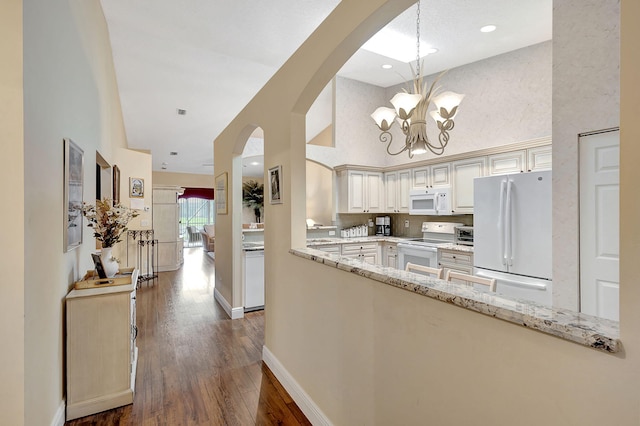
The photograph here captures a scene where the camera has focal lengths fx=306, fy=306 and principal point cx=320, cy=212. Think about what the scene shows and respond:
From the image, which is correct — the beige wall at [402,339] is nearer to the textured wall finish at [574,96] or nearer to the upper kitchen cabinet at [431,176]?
the textured wall finish at [574,96]

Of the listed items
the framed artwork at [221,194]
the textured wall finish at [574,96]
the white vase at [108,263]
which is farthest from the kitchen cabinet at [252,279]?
the textured wall finish at [574,96]

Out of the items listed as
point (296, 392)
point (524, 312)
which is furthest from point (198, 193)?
point (524, 312)

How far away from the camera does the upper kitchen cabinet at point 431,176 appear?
4723 mm

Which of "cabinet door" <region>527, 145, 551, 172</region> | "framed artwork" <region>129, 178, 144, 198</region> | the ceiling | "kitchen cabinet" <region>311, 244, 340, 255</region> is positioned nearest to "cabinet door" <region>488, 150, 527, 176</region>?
"cabinet door" <region>527, 145, 551, 172</region>

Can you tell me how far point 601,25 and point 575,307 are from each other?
2116 mm

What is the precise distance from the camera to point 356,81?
226 inches

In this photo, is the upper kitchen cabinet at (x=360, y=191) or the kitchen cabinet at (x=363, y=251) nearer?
the kitchen cabinet at (x=363, y=251)

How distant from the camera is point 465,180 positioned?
4.45 m

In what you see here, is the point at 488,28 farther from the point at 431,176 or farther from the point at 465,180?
the point at 431,176

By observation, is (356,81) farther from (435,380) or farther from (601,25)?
(435,380)

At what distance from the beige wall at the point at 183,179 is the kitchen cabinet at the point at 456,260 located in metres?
9.99

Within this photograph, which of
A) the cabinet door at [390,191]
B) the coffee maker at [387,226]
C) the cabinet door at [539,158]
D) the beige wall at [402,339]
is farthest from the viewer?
the coffee maker at [387,226]

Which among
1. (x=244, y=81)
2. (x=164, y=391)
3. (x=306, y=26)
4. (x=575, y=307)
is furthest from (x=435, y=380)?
(x=244, y=81)

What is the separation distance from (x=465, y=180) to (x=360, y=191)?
5.79 ft
